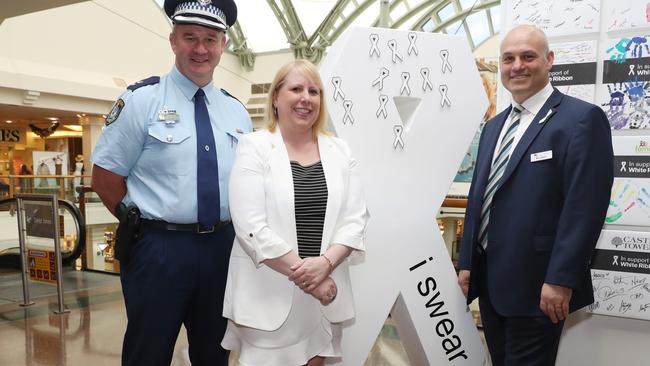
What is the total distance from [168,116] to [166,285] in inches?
24.3

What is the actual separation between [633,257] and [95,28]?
14987 millimetres

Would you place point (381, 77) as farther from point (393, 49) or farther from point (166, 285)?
point (166, 285)

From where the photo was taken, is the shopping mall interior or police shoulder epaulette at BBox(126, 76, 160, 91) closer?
police shoulder epaulette at BBox(126, 76, 160, 91)

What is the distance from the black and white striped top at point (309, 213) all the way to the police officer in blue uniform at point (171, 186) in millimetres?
337

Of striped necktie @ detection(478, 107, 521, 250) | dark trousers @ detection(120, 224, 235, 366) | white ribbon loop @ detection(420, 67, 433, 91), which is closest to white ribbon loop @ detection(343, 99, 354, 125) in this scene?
white ribbon loop @ detection(420, 67, 433, 91)

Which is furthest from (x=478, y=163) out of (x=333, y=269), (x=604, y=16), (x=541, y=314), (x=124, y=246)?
(x=124, y=246)

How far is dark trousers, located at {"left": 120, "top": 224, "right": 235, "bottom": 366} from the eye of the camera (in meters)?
1.90

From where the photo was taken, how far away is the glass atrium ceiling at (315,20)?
758 inches

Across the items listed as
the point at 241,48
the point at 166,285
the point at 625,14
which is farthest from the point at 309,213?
the point at 241,48

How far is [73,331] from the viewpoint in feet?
13.5

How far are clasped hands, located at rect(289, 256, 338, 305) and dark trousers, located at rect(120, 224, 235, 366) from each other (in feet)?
1.28

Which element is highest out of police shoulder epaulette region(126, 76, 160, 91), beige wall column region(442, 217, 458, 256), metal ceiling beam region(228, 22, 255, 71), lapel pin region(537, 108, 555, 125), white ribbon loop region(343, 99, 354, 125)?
metal ceiling beam region(228, 22, 255, 71)

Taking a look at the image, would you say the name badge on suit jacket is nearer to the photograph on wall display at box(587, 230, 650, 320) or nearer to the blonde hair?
the blonde hair

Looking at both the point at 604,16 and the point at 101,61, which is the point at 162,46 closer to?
the point at 101,61
